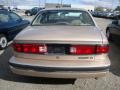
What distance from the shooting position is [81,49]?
4.77 m

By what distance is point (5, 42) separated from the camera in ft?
29.3

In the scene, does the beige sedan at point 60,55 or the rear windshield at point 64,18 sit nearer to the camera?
the beige sedan at point 60,55

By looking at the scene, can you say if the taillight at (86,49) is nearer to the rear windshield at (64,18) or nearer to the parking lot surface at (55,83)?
the parking lot surface at (55,83)

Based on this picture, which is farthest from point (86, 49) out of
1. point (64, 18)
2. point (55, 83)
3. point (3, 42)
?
point (3, 42)

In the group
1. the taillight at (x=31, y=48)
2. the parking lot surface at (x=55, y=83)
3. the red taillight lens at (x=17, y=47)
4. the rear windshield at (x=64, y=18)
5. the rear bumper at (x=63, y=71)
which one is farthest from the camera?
the rear windshield at (x=64, y=18)

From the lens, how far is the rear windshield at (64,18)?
6.11 metres

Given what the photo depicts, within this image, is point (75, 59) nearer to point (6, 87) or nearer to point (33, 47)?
point (33, 47)

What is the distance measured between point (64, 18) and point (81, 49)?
169 cm

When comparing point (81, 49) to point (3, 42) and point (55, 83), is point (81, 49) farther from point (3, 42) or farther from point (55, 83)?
point (3, 42)

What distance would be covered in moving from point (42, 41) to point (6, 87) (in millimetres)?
1238

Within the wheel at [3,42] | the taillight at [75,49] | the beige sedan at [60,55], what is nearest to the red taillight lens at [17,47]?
the beige sedan at [60,55]

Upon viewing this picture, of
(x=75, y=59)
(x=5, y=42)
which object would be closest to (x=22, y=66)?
(x=75, y=59)

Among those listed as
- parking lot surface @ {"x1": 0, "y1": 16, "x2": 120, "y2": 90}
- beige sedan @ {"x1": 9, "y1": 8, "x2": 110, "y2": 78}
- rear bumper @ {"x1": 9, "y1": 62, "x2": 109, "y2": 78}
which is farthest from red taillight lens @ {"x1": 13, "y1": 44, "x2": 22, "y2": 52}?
parking lot surface @ {"x1": 0, "y1": 16, "x2": 120, "y2": 90}

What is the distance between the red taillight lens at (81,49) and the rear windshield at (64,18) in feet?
4.37
